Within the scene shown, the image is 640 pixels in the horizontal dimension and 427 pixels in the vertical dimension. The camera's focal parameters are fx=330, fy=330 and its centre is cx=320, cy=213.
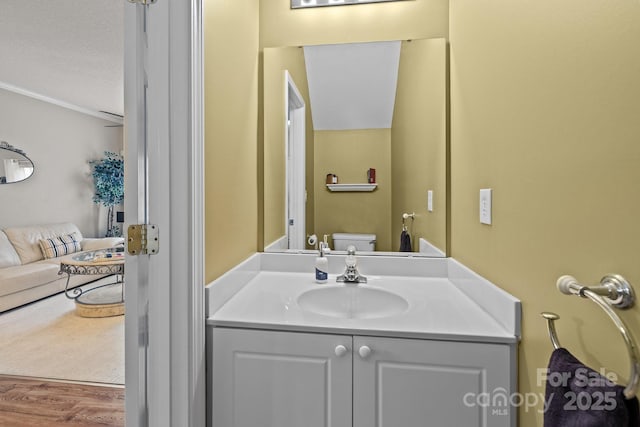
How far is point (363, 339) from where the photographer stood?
0.98 metres

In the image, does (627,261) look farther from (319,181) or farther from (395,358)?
(319,181)

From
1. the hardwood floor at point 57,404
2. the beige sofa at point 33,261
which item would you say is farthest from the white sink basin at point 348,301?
the beige sofa at point 33,261

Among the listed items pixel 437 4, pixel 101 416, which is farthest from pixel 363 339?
pixel 101 416

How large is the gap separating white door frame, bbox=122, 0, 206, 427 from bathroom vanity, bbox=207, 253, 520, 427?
11 centimetres

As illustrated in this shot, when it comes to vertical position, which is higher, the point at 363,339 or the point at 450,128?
the point at 450,128

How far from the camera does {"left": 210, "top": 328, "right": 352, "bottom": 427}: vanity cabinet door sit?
99 centimetres

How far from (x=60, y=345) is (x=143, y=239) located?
2.49m

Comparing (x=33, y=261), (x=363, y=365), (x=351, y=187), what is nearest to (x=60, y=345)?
(x=33, y=261)

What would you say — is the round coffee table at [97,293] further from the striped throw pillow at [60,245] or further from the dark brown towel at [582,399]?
the dark brown towel at [582,399]

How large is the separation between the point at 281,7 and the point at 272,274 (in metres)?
1.33

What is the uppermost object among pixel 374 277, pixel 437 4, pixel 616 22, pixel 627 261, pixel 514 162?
pixel 437 4

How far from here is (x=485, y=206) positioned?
3.75 feet

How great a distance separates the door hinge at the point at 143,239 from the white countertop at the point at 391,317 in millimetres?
292

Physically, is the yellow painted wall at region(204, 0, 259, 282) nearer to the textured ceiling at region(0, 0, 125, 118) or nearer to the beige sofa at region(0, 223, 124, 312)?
the textured ceiling at region(0, 0, 125, 118)
